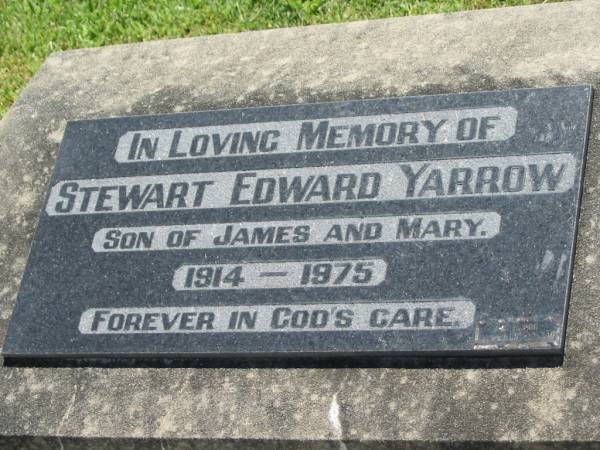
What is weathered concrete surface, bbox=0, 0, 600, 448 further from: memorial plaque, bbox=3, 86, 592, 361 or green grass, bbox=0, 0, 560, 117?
green grass, bbox=0, 0, 560, 117

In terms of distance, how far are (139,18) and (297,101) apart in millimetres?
1657

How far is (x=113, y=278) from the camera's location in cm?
350

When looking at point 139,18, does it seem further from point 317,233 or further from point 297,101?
point 317,233

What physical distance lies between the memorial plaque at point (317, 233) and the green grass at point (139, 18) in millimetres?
1297

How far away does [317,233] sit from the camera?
338 cm

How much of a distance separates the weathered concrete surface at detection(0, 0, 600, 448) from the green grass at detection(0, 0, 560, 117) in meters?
0.74

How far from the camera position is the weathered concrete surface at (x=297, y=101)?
3031mm

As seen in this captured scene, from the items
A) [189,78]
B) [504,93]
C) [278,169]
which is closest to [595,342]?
[504,93]

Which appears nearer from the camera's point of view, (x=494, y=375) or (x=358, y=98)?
(x=494, y=375)

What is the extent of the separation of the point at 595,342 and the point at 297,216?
2.87 feet

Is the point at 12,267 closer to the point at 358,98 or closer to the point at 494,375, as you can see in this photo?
the point at 358,98

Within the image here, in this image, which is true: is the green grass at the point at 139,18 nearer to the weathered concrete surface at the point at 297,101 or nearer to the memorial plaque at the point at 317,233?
the weathered concrete surface at the point at 297,101

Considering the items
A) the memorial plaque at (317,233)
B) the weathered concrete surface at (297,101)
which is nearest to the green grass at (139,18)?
the weathered concrete surface at (297,101)

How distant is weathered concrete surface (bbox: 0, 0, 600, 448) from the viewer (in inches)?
119
